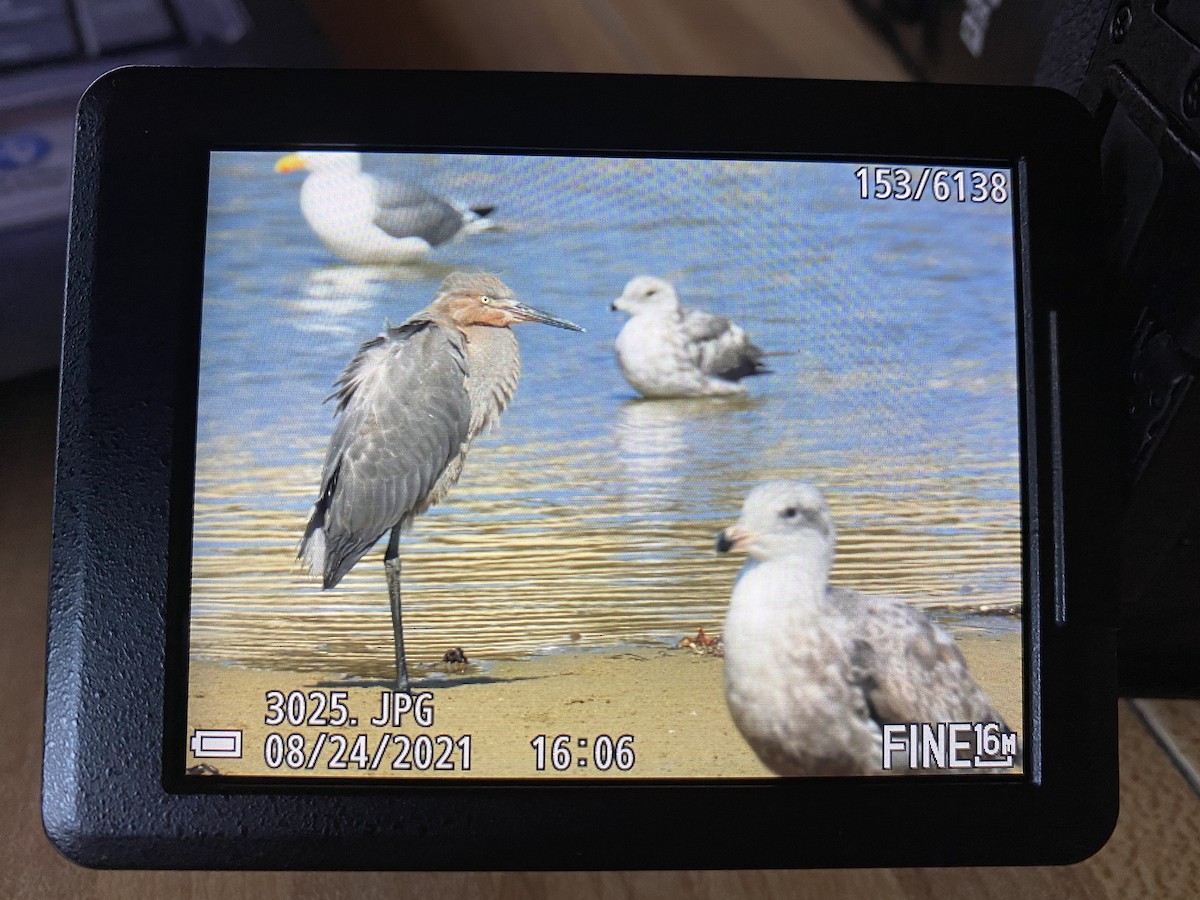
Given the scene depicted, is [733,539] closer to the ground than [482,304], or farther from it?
closer to the ground

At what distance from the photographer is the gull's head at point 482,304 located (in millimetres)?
502

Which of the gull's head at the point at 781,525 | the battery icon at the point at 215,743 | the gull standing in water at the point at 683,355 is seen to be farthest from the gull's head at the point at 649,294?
the battery icon at the point at 215,743

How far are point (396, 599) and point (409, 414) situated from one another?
0.30 ft

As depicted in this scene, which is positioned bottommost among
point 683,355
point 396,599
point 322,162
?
point 396,599

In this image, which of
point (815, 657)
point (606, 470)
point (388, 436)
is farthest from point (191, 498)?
point (815, 657)

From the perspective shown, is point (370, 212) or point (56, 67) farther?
point (56, 67)

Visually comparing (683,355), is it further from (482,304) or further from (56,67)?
(56,67)

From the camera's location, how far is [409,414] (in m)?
0.50

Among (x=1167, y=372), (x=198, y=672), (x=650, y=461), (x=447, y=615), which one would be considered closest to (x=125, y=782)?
(x=198, y=672)

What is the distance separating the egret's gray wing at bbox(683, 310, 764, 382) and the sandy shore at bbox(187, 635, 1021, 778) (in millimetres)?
141

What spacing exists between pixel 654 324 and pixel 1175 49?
0.92 feet

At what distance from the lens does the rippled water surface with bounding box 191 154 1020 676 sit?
19.2 inches

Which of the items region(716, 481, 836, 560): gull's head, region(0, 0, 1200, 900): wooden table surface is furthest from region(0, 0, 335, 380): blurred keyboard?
region(716, 481, 836, 560): gull's head

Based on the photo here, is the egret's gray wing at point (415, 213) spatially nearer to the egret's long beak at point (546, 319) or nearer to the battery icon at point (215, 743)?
the egret's long beak at point (546, 319)
